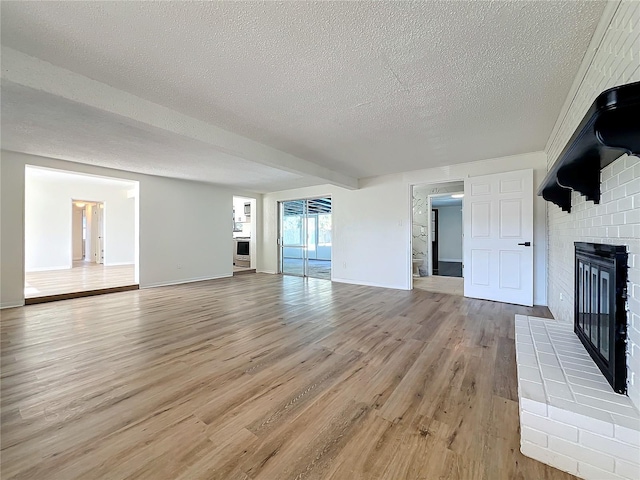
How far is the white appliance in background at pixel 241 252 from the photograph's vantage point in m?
9.27

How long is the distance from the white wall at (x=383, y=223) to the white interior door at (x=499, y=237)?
0.17 meters

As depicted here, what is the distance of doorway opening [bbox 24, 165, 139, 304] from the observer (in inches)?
216

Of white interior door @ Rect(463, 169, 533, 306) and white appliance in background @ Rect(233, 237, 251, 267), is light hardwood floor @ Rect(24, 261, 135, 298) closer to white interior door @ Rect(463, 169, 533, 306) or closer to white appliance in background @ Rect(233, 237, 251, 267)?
white appliance in background @ Rect(233, 237, 251, 267)

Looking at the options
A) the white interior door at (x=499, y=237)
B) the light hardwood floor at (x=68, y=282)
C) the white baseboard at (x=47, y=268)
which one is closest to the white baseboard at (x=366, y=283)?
the white interior door at (x=499, y=237)

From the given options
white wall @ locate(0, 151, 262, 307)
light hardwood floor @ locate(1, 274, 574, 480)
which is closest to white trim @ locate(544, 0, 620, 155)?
light hardwood floor @ locate(1, 274, 574, 480)

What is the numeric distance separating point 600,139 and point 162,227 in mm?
6617

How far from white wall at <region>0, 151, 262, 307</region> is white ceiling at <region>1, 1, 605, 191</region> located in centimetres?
159

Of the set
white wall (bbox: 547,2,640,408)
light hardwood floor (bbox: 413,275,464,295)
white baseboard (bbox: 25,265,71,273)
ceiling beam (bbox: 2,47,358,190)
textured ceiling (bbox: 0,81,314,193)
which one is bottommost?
light hardwood floor (bbox: 413,275,464,295)

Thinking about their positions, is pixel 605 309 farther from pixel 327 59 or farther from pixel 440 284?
pixel 440 284

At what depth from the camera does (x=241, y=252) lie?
9531 mm

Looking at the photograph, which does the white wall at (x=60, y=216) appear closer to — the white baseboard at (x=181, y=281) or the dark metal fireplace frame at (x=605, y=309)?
the white baseboard at (x=181, y=281)

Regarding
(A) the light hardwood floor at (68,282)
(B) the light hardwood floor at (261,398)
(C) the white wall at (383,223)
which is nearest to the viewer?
(B) the light hardwood floor at (261,398)

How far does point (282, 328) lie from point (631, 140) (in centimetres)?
303

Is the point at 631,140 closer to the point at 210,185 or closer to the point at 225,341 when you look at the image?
the point at 225,341
